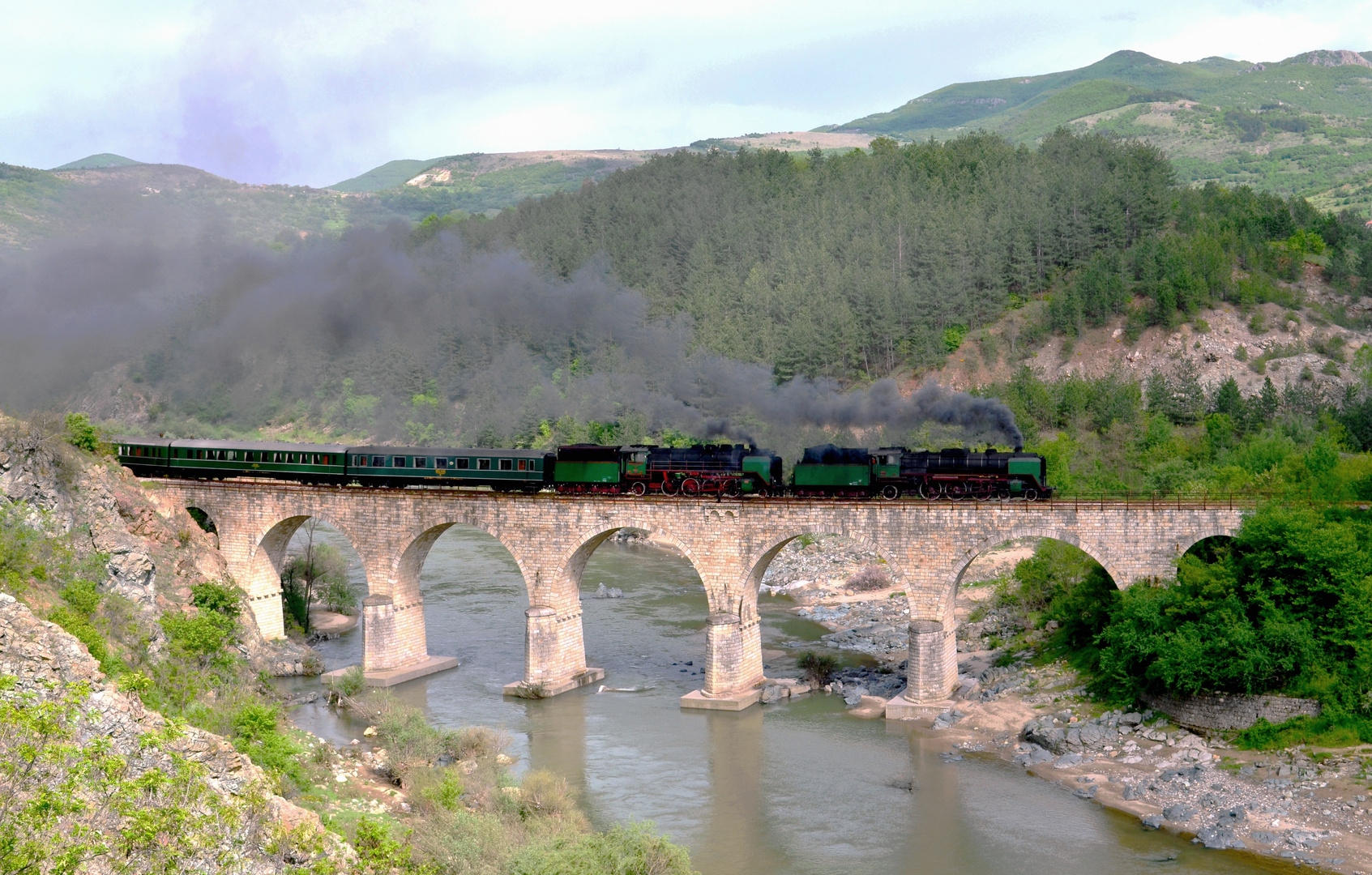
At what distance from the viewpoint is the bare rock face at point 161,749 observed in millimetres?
16750

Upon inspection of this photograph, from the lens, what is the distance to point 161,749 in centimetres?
1742

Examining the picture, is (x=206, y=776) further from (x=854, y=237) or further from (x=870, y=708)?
(x=854, y=237)

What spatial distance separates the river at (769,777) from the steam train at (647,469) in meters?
7.77

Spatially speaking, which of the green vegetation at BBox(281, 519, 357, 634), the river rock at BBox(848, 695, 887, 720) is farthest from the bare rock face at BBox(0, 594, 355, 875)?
the green vegetation at BBox(281, 519, 357, 634)

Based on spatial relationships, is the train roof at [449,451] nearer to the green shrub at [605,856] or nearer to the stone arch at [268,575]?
the stone arch at [268,575]

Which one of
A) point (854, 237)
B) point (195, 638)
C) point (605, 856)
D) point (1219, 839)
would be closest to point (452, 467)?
point (195, 638)

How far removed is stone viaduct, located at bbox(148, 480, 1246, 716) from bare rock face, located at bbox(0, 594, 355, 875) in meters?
20.9

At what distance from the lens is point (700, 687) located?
42.0m

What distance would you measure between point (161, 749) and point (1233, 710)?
95.9ft

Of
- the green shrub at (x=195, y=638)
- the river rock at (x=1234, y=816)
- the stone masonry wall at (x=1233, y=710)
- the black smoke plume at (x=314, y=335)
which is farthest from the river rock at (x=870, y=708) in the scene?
the black smoke plume at (x=314, y=335)

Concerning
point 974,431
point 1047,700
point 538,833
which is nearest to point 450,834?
point 538,833

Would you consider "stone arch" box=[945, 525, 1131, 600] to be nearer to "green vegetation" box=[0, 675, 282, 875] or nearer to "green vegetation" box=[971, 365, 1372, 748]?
"green vegetation" box=[971, 365, 1372, 748]

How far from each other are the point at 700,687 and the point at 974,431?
15.8 m

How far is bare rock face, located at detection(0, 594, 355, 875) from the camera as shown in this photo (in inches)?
659
